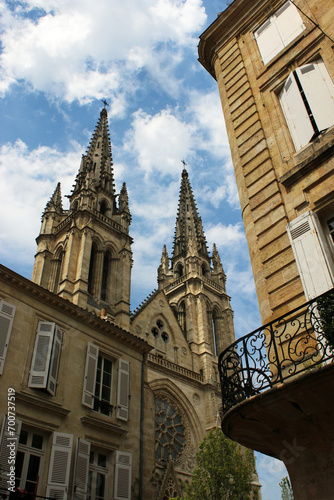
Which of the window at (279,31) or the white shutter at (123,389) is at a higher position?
the window at (279,31)

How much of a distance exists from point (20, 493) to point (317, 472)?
19.8 ft

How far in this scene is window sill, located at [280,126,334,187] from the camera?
22.2 ft

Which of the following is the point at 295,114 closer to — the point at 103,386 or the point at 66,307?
the point at 66,307

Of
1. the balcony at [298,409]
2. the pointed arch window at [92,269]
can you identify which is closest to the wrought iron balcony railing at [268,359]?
the balcony at [298,409]

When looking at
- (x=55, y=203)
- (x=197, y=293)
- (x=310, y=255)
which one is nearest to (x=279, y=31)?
(x=310, y=255)

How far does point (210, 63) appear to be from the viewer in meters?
11.6

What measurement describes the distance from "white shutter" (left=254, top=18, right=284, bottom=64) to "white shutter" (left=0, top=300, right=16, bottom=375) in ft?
26.7

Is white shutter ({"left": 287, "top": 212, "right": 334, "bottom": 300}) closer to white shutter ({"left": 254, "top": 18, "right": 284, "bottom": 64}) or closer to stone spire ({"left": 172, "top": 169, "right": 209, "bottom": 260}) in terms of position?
white shutter ({"left": 254, "top": 18, "right": 284, "bottom": 64})

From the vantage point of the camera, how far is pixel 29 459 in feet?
30.2

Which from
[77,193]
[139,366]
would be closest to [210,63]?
[139,366]

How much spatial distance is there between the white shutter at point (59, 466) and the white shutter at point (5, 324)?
2.11 metres

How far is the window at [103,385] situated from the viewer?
442 inches

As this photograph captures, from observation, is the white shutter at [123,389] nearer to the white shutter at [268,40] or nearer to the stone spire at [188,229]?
the white shutter at [268,40]

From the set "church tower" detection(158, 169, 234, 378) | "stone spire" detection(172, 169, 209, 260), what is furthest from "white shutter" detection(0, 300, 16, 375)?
"stone spire" detection(172, 169, 209, 260)
